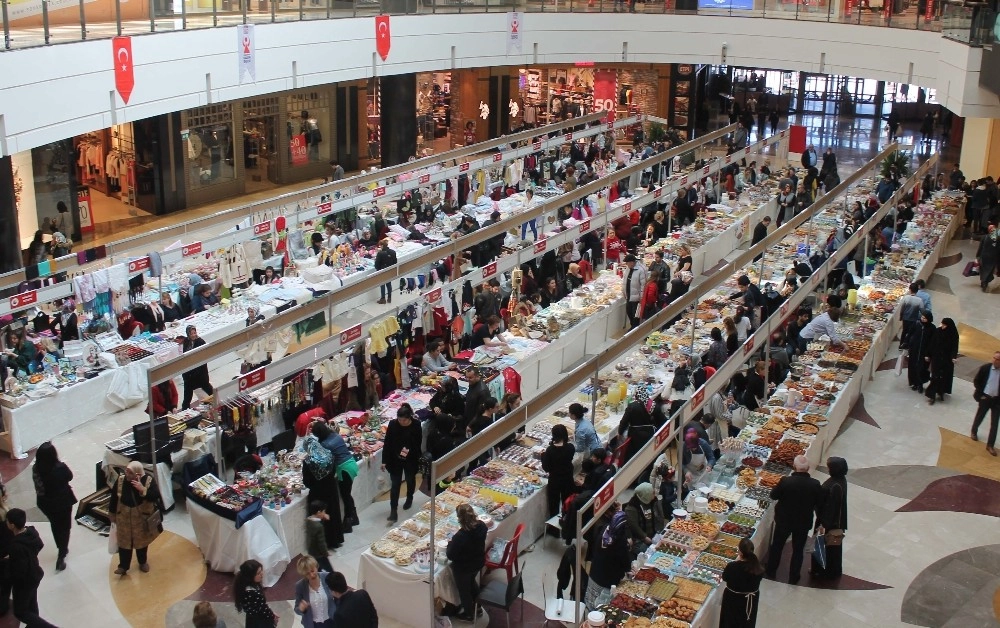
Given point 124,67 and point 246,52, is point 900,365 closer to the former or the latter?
point 124,67

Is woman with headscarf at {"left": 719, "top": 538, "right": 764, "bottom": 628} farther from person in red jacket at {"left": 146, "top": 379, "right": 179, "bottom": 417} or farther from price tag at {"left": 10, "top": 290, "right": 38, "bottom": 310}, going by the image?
price tag at {"left": 10, "top": 290, "right": 38, "bottom": 310}

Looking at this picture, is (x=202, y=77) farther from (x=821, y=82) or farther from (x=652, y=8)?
(x=821, y=82)

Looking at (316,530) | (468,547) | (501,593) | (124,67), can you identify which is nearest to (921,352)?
(501,593)

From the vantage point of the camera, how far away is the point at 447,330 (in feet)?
50.5

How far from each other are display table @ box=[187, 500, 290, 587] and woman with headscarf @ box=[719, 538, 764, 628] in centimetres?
429

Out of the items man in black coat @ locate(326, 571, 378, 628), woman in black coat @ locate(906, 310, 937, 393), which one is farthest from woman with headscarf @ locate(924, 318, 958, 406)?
man in black coat @ locate(326, 571, 378, 628)

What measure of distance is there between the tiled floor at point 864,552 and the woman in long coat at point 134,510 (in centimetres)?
44

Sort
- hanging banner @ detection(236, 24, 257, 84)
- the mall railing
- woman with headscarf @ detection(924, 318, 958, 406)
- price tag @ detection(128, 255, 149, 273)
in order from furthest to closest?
hanging banner @ detection(236, 24, 257, 84), the mall railing, woman with headscarf @ detection(924, 318, 958, 406), price tag @ detection(128, 255, 149, 273)

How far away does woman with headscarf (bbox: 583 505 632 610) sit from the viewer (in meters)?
9.80

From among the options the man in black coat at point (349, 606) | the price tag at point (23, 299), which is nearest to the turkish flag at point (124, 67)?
the price tag at point (23, 299)

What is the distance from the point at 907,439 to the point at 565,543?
217 inches

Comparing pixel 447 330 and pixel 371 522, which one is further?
pixel 447 330

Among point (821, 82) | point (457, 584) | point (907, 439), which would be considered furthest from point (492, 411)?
point (821, 82)

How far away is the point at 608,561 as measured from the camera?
988 centimetres
